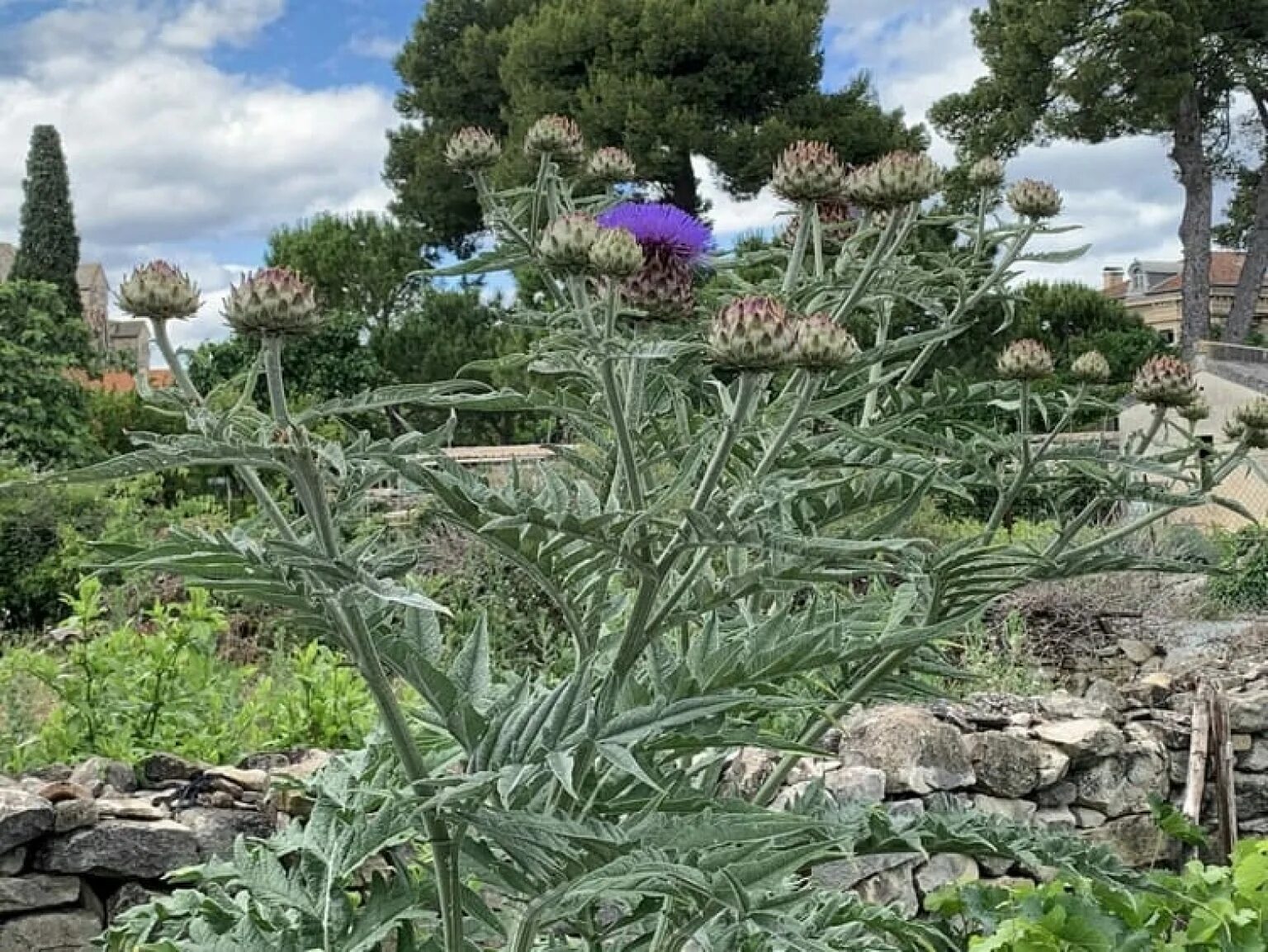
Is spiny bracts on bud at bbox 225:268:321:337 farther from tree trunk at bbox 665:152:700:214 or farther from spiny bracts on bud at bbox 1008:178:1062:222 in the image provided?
tree trunk at bbox 665:152:700:214

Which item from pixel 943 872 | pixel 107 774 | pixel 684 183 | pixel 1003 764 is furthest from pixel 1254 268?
pixel 107 774

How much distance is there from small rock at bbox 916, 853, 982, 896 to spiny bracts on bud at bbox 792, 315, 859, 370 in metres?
3.05

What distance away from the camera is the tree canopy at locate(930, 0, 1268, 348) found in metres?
19.2

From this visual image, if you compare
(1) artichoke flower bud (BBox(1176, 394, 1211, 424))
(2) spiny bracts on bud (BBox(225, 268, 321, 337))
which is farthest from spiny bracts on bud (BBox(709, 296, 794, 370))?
(1) artichoke flower bud (BBox(1176, 394, 1211, 424))

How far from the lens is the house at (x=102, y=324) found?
1842 cm

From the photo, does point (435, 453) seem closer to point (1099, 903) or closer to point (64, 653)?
point (1099, 903)

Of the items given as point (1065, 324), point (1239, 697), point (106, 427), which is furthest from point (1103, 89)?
point (1239, 697)

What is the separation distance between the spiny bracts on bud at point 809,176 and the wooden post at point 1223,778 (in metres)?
3.82

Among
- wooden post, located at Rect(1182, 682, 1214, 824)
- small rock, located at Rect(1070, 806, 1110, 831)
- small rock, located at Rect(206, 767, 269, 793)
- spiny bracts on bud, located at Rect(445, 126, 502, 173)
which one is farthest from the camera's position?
wooden post, located at Rect(1182, 682, 1214, 824)

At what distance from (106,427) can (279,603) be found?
58.7 ft

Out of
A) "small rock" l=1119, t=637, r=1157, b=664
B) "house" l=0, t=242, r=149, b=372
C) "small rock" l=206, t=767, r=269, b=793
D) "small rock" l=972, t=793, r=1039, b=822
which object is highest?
"house" l=0, t=242, r=149, b=372

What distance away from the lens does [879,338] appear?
196 cm

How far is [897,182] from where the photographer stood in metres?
2.10

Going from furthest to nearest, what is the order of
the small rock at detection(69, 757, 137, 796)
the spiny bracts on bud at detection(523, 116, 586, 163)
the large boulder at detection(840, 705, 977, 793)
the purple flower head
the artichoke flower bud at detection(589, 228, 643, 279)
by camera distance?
the large boulder at detection(840, 705, 977, 793) < the small rock at detection(69, 757, 137, 796) < the spiny bracts on bud at detection(523, 116, 586, 163) < the purple flower head < the artichoke flower bud at detection(589, 228, 643, 279)
